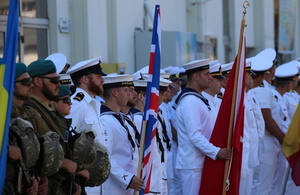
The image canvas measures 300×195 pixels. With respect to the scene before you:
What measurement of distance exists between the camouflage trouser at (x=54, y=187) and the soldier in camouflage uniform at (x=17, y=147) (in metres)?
0.16

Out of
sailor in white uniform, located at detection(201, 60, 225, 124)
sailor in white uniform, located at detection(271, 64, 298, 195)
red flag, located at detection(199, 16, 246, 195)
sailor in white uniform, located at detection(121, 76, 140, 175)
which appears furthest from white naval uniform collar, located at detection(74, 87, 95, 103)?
sailor in white uniform, located at detection(271, 64, 298, 195)

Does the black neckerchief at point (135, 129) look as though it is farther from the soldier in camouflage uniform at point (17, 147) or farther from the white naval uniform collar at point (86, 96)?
the soldier in camouflage uniform at point (17, 147)

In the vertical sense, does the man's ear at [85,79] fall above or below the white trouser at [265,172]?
above

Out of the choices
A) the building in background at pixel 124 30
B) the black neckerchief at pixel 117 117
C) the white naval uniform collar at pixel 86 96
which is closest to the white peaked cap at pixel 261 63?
the building in background at pixel 124 30

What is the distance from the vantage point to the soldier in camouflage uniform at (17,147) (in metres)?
4.44

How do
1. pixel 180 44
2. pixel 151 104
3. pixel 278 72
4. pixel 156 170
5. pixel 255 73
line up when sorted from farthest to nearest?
pixel 180 44 < pixel 278 72 < pixel 255 73 < pixel 156 170 < pixel 151 104

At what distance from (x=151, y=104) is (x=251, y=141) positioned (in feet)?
9.20

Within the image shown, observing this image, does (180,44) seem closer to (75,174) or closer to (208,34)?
(208,34)

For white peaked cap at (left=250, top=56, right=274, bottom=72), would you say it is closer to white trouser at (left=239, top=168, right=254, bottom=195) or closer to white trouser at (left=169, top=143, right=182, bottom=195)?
white trouser at (left=169, top=143, right=182, bottom=195)

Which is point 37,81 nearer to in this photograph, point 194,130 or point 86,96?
point 86,96

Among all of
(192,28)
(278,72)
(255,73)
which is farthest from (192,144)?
(192,28)

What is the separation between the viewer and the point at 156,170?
23.4 ft

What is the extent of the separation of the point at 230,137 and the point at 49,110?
3.02 meters

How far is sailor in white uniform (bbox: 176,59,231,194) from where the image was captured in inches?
306
